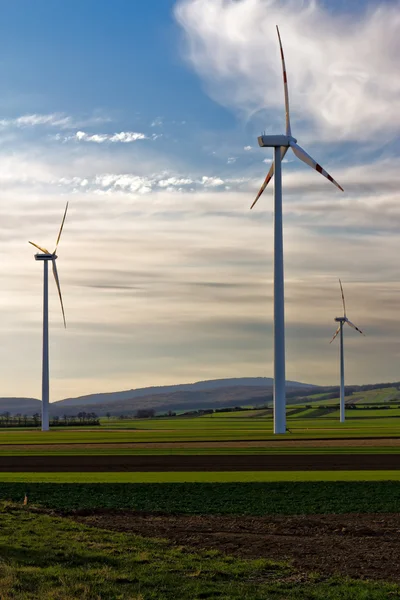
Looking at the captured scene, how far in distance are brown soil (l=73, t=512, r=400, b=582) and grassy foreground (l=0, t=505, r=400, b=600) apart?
137 centimetres

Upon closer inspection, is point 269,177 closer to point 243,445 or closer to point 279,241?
point 279,241

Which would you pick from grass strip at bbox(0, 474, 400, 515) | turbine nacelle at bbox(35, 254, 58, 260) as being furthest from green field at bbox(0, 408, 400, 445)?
grass strip at bbox(0, 474, 400, 515)

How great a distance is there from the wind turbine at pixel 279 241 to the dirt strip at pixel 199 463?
63.4 feet

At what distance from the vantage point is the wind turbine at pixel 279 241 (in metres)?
83.0

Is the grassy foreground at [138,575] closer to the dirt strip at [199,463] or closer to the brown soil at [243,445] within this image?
the dirt strip at [199,463]

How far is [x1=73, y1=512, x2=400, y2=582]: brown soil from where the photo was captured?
2475cm

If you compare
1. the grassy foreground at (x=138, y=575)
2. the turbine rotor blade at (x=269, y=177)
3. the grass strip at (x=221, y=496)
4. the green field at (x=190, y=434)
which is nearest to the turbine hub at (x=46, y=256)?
the green field at (x=190, y=434)

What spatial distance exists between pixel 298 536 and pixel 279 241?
2269 inches

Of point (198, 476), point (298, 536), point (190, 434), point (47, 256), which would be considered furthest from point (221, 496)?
point (47, 256)

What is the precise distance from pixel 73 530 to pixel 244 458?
3360 centimetres

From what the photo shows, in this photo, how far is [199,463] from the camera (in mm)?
57719

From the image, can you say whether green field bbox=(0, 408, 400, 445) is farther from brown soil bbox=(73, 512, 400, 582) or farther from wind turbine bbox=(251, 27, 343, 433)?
brown soil bbox=(73, 512, 400, 582)

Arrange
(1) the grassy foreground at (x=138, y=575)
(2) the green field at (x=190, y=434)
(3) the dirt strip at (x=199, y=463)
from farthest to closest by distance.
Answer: (2) the green field at (x=190, y=434) → (3) the dirt strip at (x=199, y=463) → (1) the grassy foreground at (x=138, y=575)

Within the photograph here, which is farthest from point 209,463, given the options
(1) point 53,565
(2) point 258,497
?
(1) point 53,565
